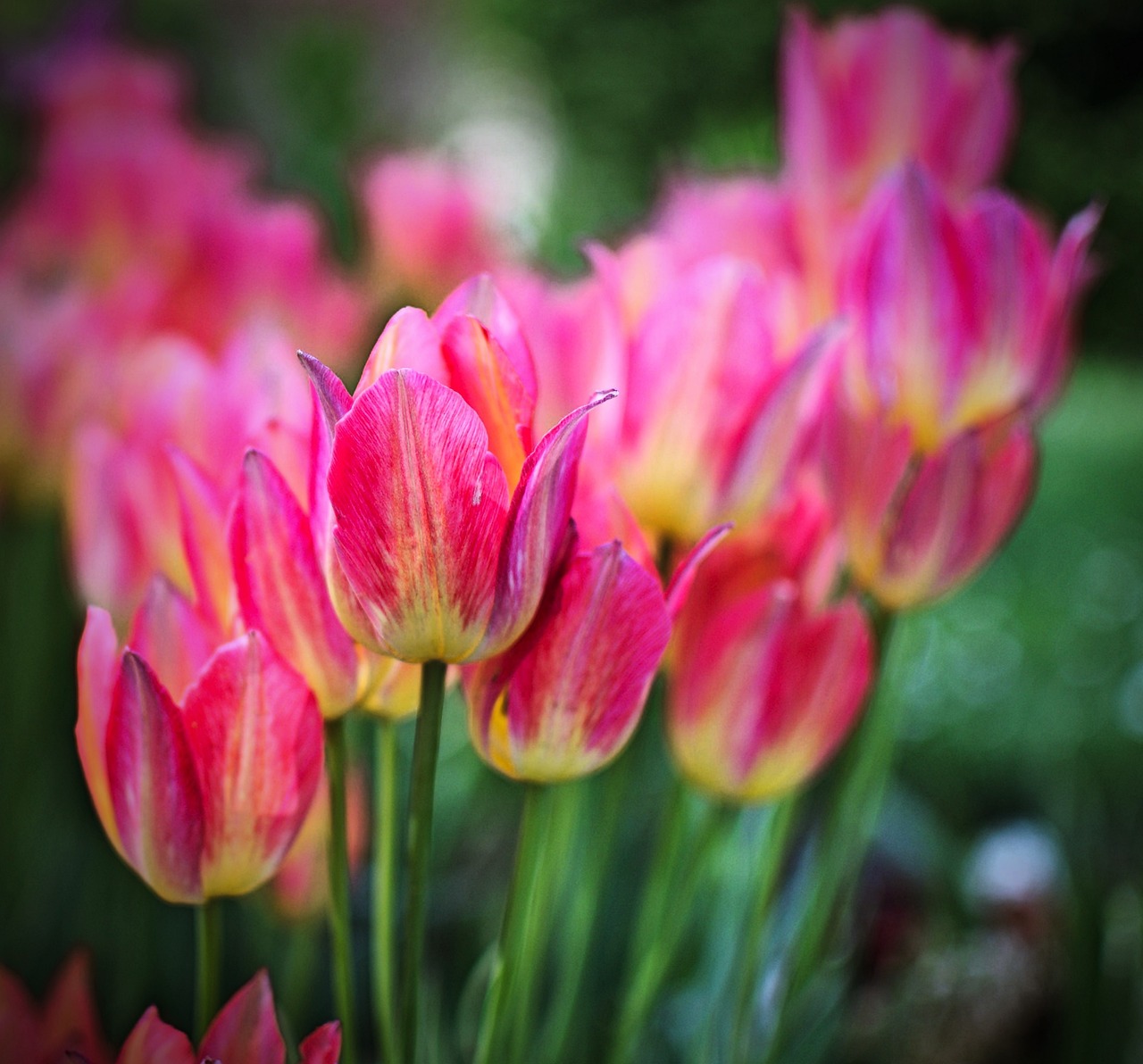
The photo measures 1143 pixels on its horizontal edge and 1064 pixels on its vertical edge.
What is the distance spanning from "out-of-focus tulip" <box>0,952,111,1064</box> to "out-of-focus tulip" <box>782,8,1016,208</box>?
0.26 metres

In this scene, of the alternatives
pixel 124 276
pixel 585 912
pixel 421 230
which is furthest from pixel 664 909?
pixel 421 230

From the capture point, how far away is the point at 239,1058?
0.65 ft

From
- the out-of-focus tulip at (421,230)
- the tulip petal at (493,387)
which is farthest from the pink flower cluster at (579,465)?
the out-of-focus tulip at (421,230)

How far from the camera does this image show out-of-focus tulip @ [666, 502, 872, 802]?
0.26m

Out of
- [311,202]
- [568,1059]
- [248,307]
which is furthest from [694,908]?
[311,202]

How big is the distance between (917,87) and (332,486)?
Result: 0.74 feet

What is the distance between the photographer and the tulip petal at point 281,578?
0.64 feet

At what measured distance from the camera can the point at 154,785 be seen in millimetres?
198

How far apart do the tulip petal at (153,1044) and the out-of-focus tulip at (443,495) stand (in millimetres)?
69

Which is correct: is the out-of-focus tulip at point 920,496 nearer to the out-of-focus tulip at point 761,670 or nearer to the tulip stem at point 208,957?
the out-of-focus tulip at point 761,670

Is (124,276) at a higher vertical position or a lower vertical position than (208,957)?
higher

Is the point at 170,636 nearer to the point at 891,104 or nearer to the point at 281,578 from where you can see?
the point at 281,578

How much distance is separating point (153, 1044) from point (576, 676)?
3.5 inches

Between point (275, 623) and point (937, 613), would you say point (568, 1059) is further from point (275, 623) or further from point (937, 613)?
point (937, 613)
